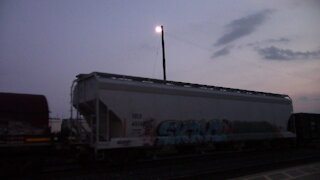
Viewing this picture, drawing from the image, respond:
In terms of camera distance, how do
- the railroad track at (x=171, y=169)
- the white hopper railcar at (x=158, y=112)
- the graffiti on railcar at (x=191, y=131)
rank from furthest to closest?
the graffiti on railcar at (x=191, y=131), the white hopper railcar at (x=158, y=112), the railroad track at (x=171, y=169)

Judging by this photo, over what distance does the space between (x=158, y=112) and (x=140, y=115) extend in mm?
1099

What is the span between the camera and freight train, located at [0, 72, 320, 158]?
47.3ft

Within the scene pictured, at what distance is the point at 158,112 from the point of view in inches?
679

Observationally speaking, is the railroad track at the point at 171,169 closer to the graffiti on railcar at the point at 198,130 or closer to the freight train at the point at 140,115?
the freight train at the point at 140,115

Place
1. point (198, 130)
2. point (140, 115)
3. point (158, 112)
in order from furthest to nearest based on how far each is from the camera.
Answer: point (198, 130)
point (158, 112)
point (140, 115)

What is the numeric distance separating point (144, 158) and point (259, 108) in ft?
31.8

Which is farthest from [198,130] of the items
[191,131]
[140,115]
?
[140,115]

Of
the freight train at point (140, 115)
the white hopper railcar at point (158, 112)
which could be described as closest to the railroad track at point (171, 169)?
the freight train at point (140, 115)

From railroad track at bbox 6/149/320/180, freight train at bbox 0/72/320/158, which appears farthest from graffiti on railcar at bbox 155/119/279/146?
railroad track at bbox 6/149/320/180

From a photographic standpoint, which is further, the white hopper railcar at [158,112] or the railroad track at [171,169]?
the white hopper railcar at [158,112]

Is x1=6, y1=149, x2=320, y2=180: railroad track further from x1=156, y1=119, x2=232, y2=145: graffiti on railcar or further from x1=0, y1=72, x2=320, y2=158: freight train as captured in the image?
x1=156, y1=119, x2=232, y2=145: graffiti on railcar

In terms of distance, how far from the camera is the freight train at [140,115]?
1441cm

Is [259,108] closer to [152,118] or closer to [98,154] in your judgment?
[152,118]

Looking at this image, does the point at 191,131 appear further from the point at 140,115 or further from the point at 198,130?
the point at 140,115
